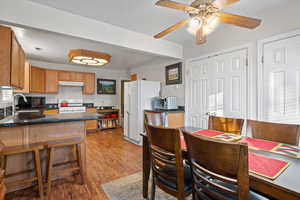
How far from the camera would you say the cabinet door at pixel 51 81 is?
4434 mm

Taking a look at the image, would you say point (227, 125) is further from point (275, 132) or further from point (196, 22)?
point (196, 22)

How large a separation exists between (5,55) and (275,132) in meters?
3.05

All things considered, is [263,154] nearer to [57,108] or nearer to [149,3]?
[149,3]

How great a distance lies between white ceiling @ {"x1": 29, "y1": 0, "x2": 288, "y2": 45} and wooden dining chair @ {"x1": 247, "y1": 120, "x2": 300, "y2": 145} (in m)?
1.64

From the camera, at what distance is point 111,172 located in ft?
7.66

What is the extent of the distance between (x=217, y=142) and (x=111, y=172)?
206 centimetres

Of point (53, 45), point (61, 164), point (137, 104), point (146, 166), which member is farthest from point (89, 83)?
point (146, 166)

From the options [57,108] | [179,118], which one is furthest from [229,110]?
[57,108]

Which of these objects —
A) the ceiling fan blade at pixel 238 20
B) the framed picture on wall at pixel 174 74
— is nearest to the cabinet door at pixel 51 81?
the framed picture on wall at pixel 174 74

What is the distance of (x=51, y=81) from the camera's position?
451 cm

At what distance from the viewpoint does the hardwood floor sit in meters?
1.75

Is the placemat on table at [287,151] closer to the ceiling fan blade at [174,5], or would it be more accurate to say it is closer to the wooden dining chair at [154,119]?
the wooden dining chair at [154,119]

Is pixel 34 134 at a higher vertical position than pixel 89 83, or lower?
lower

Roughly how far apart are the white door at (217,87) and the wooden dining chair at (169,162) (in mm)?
1740
